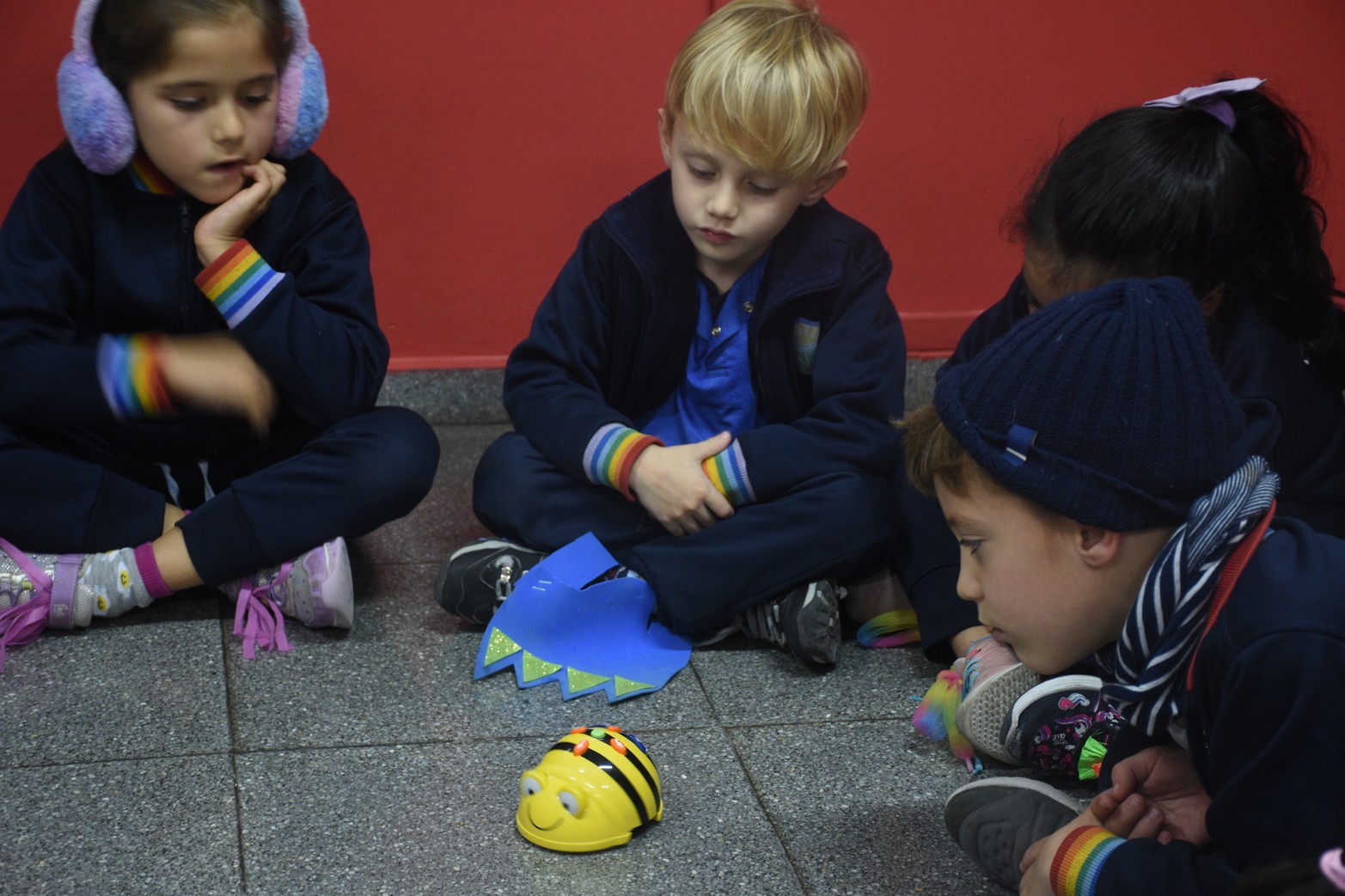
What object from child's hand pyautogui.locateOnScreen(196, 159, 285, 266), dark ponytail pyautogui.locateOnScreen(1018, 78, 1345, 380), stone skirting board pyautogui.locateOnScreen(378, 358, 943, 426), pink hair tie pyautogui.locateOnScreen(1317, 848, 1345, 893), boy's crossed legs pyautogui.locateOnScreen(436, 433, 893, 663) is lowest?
stone skirting board pyautogui.locateOnScreen(378, 358, 943, 426)

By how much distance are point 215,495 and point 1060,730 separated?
1.03 meters

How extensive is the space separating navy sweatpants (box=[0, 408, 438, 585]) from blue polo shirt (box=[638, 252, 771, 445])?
0.31 m

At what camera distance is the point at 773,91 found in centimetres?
141

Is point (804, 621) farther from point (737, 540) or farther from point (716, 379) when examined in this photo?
point (716, 379)

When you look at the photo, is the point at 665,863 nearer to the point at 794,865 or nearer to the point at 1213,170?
the point at 794,865

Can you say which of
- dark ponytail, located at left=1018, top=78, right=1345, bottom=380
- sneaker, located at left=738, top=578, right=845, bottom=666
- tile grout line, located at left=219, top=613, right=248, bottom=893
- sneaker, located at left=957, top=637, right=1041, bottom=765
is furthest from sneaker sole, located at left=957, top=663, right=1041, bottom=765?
tile grout line, located at left=219, top=613, right=248, bottom=893

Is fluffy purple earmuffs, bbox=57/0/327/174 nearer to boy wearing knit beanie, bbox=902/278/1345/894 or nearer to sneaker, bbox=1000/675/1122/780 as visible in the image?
boy wearing knit beanie, bbox=902/278/1345/894

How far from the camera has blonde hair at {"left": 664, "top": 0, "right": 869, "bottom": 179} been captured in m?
1.41

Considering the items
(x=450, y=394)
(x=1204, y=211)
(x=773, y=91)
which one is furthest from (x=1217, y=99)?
(x=450, y=394)

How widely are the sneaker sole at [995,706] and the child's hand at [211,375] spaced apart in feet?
2.83

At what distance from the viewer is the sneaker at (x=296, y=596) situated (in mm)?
1437

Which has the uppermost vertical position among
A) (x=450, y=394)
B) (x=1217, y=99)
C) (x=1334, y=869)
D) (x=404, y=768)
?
(x=1217, y=99)

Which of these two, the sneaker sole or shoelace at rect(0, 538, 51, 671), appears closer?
the sneaker sole

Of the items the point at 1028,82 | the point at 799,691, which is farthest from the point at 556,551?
the point at 1028,82
